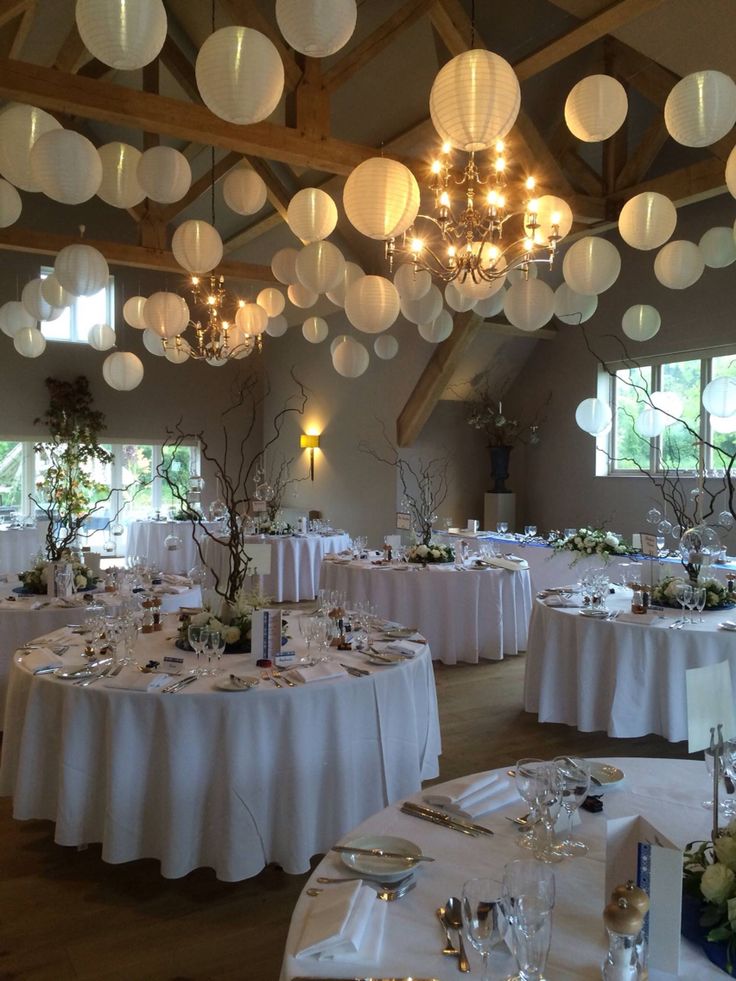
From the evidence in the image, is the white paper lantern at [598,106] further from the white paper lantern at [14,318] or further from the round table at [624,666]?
the white paper lantern at [14,318]

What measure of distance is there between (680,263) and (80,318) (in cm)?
1073

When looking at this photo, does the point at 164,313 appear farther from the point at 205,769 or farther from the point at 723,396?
the point at 723,396

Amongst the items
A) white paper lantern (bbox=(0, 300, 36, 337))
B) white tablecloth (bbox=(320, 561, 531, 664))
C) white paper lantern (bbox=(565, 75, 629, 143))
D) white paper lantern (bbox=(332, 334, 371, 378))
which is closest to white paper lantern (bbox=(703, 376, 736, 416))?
white tablecloth (bbox=(320, 561, 531, 664))

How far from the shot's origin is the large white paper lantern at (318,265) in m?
5.25

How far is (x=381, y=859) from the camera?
4.98 ft

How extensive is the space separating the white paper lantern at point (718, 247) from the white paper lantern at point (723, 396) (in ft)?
3.58

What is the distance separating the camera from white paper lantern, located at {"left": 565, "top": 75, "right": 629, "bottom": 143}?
3736mm

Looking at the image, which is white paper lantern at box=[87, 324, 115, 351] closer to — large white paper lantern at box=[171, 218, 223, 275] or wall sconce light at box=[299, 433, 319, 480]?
large white paper lantern at box=[171, 218, 223, 275]

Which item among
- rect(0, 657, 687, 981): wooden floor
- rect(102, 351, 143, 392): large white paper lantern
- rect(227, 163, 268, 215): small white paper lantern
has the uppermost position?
rect(227, 163, 268, 215): small white paper lantern

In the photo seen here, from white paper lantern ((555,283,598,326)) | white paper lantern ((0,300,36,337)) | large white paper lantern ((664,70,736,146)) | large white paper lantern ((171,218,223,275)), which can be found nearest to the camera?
large white paper lantern ((664,70,736,146))

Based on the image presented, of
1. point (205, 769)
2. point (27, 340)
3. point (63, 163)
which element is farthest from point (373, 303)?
point (27, 340)

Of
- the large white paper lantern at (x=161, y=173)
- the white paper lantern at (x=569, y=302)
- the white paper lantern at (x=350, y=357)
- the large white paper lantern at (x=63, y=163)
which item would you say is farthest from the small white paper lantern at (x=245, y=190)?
the white paper lantern at (x=569, y=302)

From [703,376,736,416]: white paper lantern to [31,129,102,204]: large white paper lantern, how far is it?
16.5 ft

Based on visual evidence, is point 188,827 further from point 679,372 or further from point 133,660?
point 679,372
